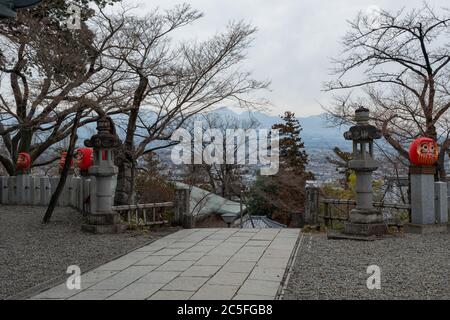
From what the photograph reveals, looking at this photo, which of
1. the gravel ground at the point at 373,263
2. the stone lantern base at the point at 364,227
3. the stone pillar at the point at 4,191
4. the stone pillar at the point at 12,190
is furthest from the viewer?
the stone pillar at the point at 4,191

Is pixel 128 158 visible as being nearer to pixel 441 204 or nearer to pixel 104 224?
pixel 104 224

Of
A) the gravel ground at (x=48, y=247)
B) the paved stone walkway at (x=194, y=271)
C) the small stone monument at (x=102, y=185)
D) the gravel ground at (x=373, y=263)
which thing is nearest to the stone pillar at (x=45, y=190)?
the gravel ground at (x=48, y=247)

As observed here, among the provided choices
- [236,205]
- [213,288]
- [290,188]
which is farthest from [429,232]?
[290,188]

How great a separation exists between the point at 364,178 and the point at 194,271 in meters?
4.91

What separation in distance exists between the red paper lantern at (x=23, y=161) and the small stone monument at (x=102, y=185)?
26.4 feet

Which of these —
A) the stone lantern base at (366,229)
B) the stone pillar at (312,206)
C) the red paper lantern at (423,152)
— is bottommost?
the stone lantern base at (366,229)

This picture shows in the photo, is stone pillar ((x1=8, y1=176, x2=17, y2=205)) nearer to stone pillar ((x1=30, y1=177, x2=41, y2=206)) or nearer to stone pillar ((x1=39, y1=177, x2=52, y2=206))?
stone pillar ((x1=30, y1=177, x2=41, y2=206))

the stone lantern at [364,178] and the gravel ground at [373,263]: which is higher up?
the stone lantern at [364,178]

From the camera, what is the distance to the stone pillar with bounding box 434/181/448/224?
989 cm

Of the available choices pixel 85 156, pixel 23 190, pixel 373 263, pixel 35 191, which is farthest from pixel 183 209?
pixel 23 190

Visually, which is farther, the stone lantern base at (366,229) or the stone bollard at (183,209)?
the stone bollard at (183,209)

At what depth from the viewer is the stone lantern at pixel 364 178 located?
361 inches

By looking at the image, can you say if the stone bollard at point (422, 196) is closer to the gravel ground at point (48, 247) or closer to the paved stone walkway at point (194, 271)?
the paved stone walkway at point (194, 271)

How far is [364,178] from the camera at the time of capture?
9469 mm
